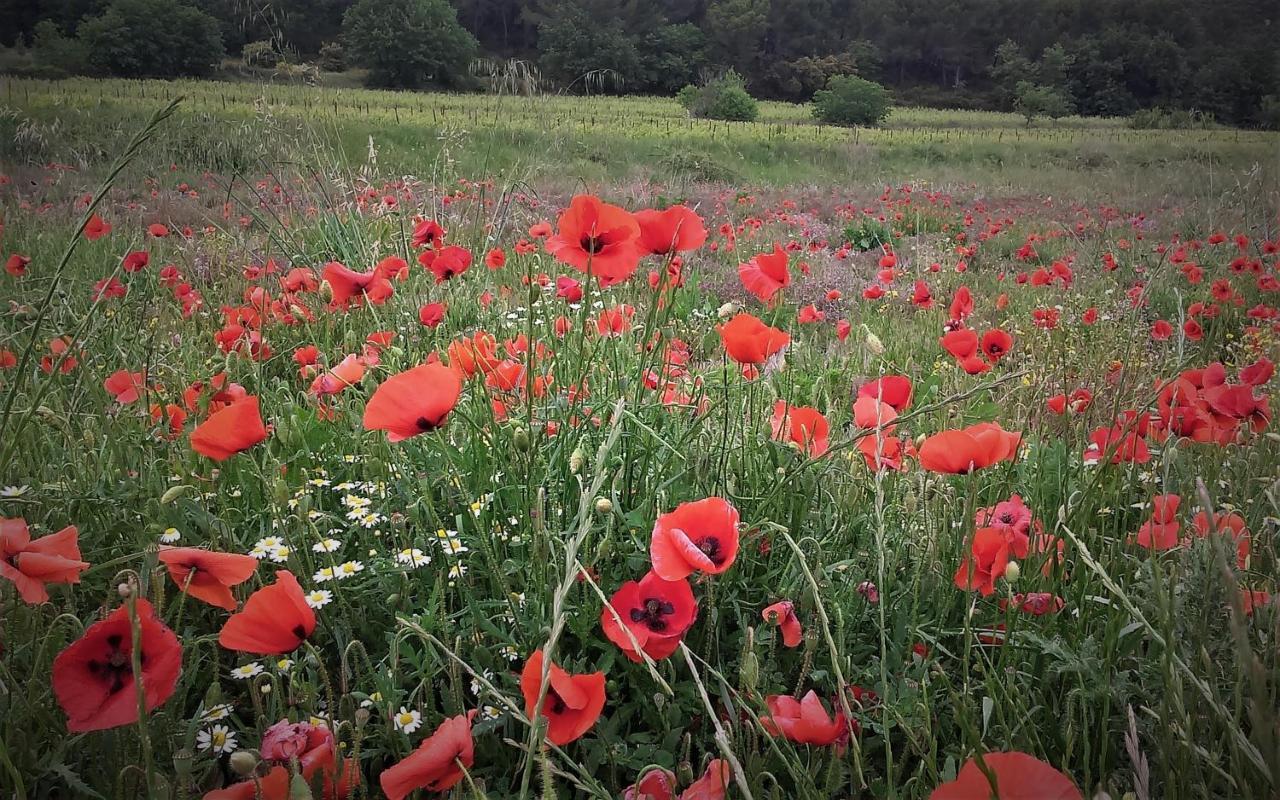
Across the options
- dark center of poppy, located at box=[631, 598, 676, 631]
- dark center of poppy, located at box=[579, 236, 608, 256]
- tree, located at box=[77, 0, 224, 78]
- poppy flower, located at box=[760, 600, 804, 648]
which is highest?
tree, located at box=[77, 0, 224, 78]

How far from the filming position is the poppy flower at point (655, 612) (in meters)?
0.99

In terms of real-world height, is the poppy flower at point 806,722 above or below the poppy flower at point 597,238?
below

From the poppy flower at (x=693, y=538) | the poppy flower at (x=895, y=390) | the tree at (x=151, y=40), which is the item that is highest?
the tree at (x=151, y=40)

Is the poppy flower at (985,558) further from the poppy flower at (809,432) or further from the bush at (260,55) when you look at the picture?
the bush at (260,55)

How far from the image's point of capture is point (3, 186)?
230cm

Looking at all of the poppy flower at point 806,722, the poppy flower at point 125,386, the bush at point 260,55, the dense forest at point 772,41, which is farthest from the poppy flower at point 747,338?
the bush at point 260,55

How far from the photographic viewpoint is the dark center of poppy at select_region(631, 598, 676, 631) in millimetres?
1033

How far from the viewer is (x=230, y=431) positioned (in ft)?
3.77

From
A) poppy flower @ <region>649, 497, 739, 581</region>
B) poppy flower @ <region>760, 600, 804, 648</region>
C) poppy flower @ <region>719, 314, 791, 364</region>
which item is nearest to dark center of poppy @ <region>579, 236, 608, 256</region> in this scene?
poppy flower @ <region>719, 314, 791, 364</region>

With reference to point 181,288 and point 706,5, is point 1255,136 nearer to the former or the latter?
point 706,5

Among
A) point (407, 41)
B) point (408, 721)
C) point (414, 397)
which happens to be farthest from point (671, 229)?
point (407, 41)

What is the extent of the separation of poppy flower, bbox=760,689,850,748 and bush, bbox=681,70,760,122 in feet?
15.2

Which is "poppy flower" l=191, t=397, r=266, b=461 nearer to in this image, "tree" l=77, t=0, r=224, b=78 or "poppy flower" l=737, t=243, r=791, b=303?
"poppy flower" l=737, t=243, r=791, b=303

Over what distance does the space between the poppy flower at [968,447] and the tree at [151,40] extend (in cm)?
256
